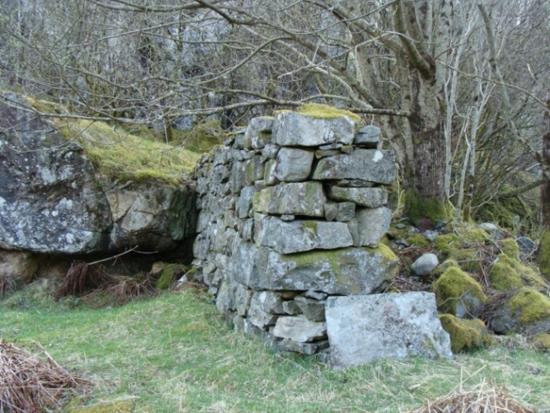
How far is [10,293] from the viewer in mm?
6883

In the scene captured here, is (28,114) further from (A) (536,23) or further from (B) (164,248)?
(A) (536,23)

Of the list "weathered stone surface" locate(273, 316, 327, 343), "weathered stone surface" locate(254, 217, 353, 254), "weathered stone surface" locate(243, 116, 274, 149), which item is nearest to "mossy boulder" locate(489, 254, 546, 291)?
"weathered stone surface" locate(254, 217, 353, 254)

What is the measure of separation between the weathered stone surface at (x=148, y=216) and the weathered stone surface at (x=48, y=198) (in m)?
0.15

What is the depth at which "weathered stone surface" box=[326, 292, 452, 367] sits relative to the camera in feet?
11.5

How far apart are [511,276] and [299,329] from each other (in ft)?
7.60

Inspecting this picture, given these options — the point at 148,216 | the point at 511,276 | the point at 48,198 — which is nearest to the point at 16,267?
the point at 48,198

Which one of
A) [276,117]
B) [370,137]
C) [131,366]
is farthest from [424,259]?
[131,366]

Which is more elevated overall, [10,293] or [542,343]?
[542,343]

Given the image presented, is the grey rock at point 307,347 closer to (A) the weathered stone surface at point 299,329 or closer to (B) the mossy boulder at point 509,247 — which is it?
(A) the weathered stone surface at point 299,329

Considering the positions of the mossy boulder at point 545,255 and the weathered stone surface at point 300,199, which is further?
the mossy boulder at point 545,255

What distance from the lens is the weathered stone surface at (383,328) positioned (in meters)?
3.51

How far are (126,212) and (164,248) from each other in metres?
0.72

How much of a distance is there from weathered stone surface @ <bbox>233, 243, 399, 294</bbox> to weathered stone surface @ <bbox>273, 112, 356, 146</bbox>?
786mm

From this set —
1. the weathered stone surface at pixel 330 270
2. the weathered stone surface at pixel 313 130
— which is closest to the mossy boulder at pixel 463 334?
the weathered stone surface at pixel 330 270
